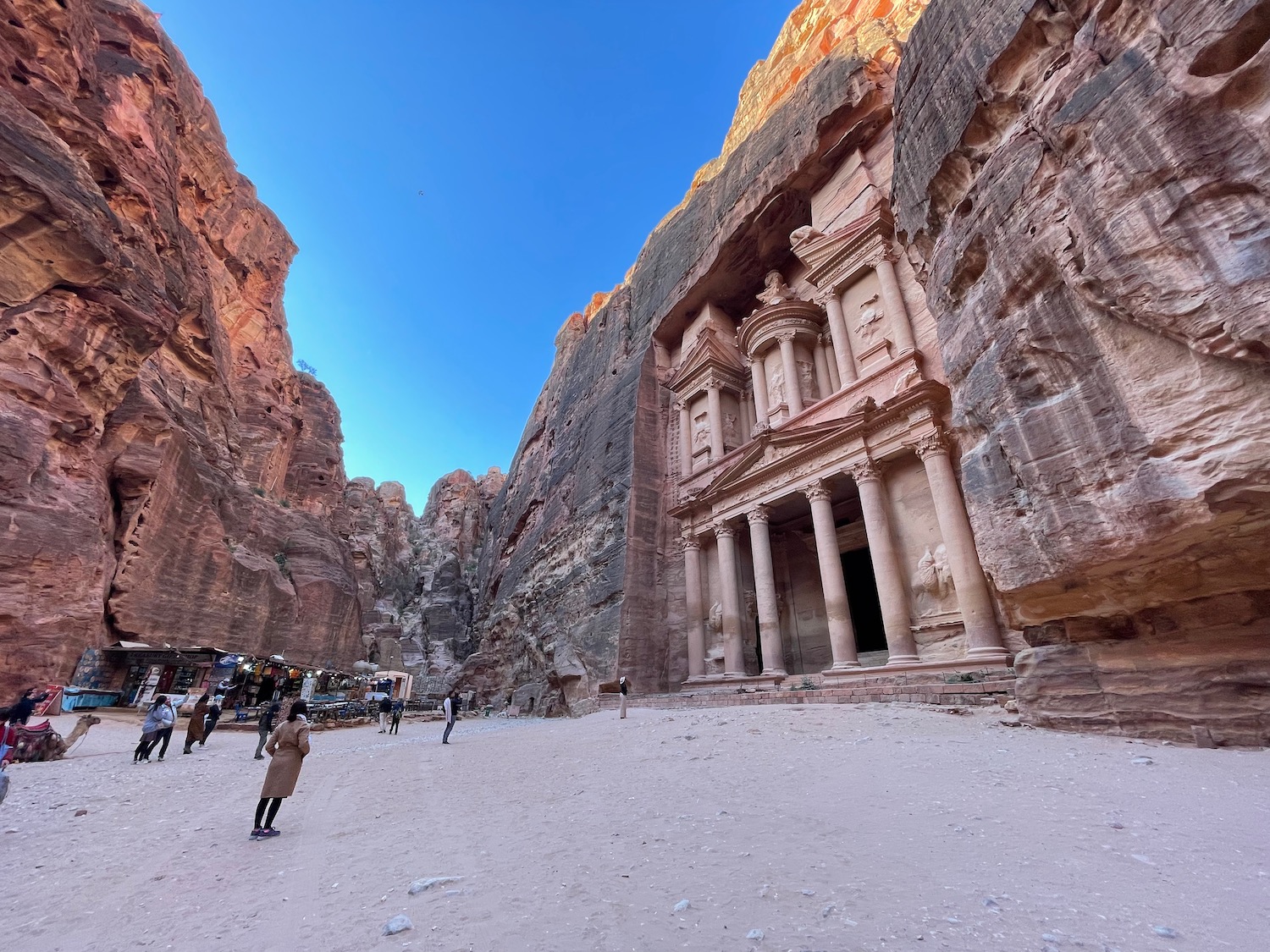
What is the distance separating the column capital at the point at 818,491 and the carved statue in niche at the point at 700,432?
7124 millimetres

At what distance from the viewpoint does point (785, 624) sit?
20.1 meters

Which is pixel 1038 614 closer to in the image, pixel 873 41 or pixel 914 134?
pixel 914 134

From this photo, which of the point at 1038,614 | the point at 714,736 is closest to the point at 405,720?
the point at 714,736

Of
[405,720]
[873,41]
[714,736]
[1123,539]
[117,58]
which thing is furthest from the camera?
[405,720]

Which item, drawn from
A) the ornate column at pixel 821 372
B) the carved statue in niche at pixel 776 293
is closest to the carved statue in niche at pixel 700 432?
the ornate column at pixel 821 372

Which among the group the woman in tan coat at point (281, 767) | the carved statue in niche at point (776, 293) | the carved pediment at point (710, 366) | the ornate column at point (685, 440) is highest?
the carved statue in niche at point (776, 293)

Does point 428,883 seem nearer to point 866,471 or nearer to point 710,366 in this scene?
point 866,471

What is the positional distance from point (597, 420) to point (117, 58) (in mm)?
22523

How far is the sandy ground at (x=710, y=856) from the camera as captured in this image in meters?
2.67

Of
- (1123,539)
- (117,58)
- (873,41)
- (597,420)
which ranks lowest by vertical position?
(1123,539)

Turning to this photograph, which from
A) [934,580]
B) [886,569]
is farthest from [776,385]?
[934,580]

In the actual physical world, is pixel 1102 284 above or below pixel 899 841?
above

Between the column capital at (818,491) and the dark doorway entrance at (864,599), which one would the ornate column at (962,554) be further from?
the dark doorway entrance at (864,599)

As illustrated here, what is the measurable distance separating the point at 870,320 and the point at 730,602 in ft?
36.8
